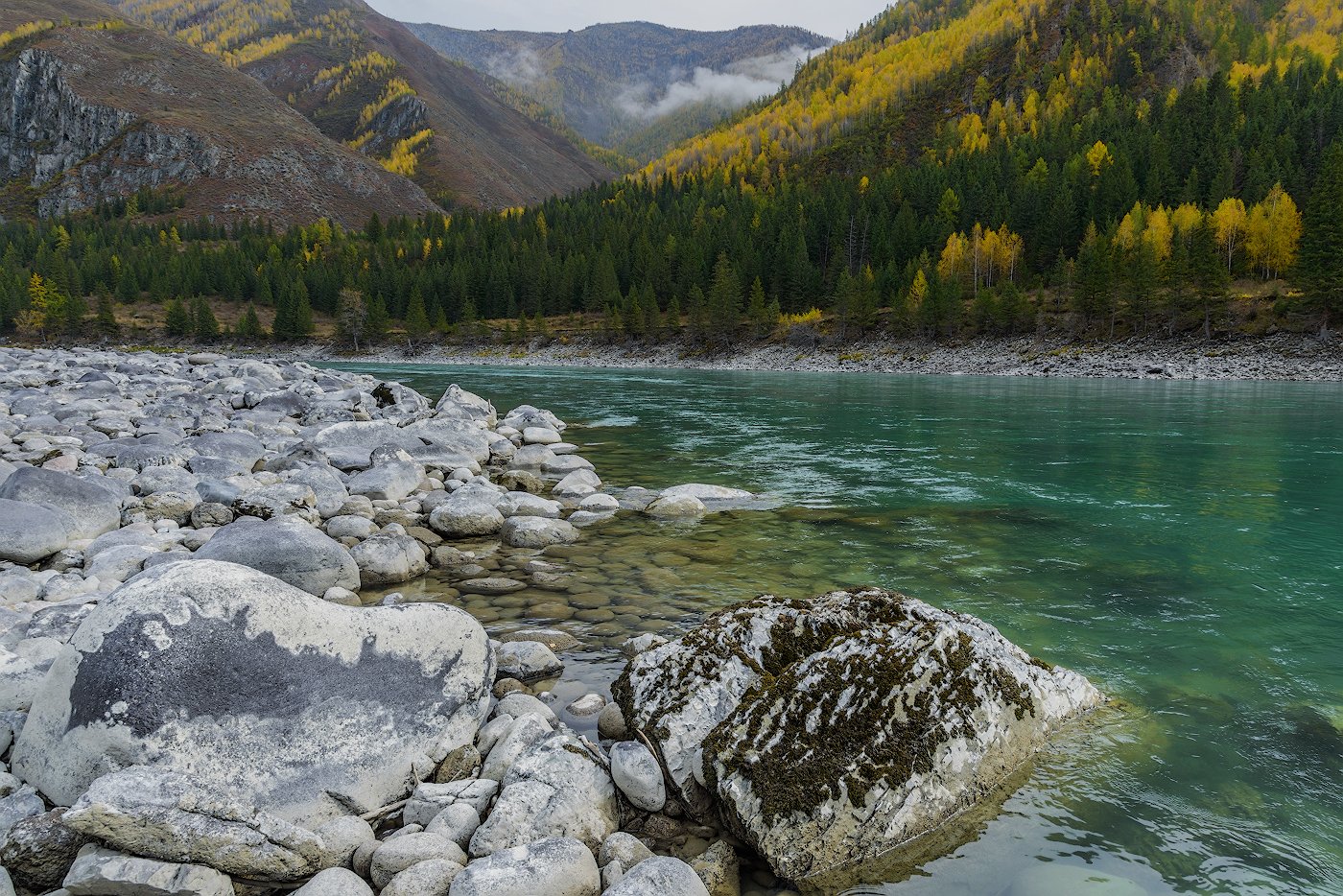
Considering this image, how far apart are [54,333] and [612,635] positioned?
15185 cm

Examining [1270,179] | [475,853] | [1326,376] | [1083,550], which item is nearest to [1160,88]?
[1270,179]

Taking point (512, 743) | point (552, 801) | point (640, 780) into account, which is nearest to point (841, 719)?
point (640, 780)

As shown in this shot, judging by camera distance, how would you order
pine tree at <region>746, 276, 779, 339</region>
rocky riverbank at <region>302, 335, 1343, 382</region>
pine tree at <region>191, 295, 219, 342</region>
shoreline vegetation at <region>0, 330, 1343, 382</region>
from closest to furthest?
1. rocky riverbank at <region>302, 335, 1343, 382</region>
2. shoreline vegetation at <region>0, 330, 1343, 382</region>
3. pine tree at <region>746, 276, 779, 339</region>
4. pine tree at <region>191, 295, 219, 342</region>

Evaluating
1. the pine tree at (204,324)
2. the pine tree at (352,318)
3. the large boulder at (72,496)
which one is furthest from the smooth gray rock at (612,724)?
the pine tree at (204,324)

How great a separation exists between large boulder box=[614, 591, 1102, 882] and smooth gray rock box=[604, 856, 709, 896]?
686 mm

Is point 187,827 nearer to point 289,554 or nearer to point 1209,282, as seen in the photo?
point 289,554

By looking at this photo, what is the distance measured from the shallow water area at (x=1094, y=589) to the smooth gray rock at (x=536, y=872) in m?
1.63

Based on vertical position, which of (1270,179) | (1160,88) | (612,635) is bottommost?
(612,635)

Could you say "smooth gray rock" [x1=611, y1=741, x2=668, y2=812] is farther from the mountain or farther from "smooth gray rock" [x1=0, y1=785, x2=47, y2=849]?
the mountain

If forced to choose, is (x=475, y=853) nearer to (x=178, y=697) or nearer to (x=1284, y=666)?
(x=178, y=697)

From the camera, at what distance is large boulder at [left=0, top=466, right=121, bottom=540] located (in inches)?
386

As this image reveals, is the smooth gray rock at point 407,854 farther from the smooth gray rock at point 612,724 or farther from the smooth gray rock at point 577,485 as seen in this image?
the smooth gray rock at point 577,485

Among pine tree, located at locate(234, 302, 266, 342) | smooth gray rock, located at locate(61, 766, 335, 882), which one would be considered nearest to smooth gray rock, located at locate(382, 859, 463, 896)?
smooth gray rock, located at locate(61, 766, 335, 882)

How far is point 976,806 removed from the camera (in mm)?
4898
